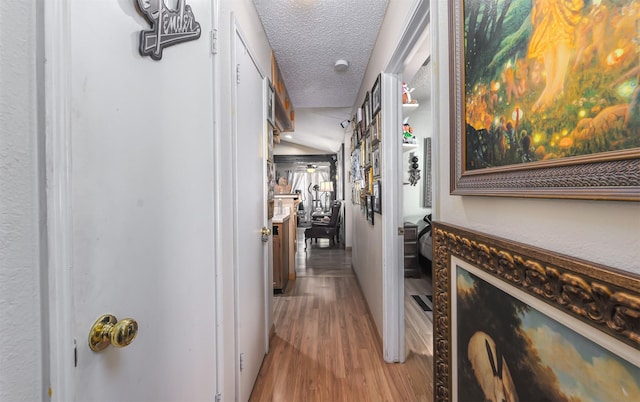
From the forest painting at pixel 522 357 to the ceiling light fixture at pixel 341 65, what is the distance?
2344 mm

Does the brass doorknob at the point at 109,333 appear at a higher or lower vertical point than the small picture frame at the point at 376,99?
lower

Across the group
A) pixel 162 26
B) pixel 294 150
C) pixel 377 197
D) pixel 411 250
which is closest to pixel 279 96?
pixel 377 197

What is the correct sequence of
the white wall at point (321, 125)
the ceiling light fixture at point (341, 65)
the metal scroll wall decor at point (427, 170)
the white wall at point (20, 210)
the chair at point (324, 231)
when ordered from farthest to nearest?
the chair at point (324, 231) < the white wall at point (321, 125) < the metal scroll wall decor at point (427, 170) < the ceiling light fixture at point (341, 65) < the white wall at point (20, 210)

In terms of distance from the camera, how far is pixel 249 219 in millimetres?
1574

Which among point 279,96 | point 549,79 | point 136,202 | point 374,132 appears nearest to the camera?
point 549,79

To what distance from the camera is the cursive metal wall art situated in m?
0.70

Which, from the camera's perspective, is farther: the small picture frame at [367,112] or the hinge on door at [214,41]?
the small picture frame at [367,112]

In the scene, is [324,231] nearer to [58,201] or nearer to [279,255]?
[279,255]

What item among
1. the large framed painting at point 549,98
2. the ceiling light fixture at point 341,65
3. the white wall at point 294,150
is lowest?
the large framed painting at point 549,98

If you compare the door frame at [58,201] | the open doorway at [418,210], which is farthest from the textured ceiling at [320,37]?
the door frame at [58,201]

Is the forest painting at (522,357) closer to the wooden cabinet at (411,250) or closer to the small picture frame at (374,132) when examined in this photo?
the small picture frame at (374,132)

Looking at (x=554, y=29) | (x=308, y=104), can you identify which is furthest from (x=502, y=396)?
(x=308, y=104)

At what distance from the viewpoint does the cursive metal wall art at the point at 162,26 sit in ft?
2.31

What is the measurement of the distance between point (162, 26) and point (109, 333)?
86 cm
